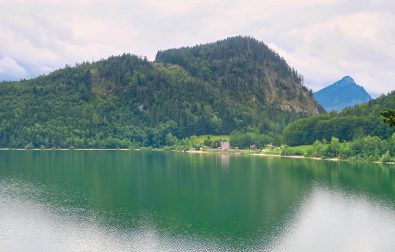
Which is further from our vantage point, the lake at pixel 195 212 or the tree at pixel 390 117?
the lake at pixel 195 212

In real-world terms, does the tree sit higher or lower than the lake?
higher

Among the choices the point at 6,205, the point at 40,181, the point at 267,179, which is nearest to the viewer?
the point at 6,205

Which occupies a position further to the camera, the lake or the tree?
the lake

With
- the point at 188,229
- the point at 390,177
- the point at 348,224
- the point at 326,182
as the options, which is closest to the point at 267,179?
the point at 326,182

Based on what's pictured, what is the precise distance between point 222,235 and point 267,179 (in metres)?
75.3

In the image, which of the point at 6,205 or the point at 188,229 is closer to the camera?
the point at 188,229

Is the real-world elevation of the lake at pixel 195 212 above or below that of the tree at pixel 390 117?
below

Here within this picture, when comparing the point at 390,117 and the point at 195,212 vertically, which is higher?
the point at 390,117

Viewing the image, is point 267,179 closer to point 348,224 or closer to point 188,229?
point 348,224

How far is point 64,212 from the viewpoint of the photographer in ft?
316

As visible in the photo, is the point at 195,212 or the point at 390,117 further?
the point at 195,212

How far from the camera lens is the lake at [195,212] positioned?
76500 mm

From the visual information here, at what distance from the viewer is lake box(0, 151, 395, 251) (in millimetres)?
76500

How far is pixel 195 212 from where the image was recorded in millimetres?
97875
